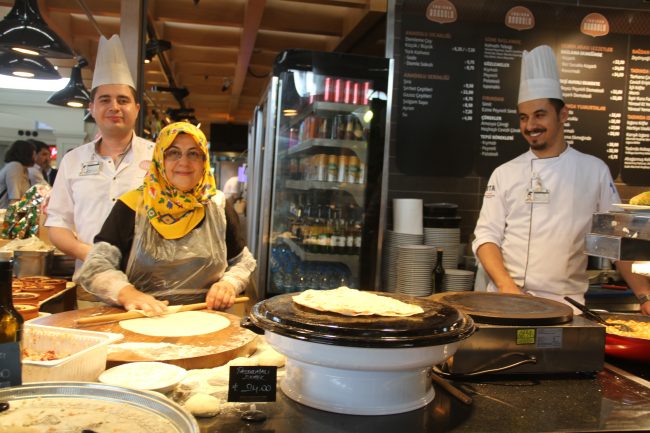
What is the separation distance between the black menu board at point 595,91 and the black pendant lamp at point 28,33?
3.80 meters

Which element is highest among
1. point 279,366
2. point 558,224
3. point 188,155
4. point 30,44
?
point 30,44

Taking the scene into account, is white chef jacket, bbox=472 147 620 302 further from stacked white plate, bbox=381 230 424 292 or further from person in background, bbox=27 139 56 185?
person in background, bbox=27 139 56 185

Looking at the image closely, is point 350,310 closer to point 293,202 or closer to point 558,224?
point 558,224

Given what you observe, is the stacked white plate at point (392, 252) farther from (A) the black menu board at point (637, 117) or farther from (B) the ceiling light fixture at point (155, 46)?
(B) the ceiling light fixture at point (155, 46)

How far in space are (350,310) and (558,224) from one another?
2039mm

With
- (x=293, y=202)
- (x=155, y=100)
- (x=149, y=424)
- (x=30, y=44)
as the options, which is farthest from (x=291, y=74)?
(x=155, y=100)

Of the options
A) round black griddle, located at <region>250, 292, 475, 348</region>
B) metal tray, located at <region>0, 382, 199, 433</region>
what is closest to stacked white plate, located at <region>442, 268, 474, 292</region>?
round black griddle, located at <region>250, 292, 475, 348</region>

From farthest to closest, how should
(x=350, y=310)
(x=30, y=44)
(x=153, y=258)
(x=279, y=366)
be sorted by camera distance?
(x=30, y=44)
(x=153, y=258)
(x=279, y=366)
(x=350, y=310)

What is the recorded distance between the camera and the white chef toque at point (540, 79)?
115 inches

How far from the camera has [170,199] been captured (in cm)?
237

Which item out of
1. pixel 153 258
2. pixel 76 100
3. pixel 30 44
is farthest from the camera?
pixel 76 100

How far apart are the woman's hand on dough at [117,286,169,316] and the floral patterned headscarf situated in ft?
1.23

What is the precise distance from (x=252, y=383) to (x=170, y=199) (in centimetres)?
136

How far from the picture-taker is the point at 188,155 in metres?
2.41
